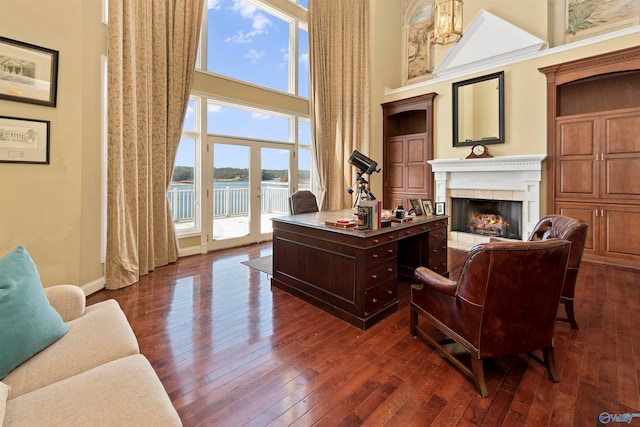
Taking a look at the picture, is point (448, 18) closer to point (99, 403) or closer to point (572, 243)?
point (572, 243)

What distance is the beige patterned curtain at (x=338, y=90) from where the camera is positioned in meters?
6.35

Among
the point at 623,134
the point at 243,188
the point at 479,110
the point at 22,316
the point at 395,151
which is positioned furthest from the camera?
the point at 395,151

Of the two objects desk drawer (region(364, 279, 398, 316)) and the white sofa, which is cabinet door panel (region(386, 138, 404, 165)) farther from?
the white sofa

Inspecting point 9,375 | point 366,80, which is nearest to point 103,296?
point 9,375

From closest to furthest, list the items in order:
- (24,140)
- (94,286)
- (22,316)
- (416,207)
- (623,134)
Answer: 1. (22,316)
2. (24,140)
3. (94,286)
4. (416,207)
5. (623,134)

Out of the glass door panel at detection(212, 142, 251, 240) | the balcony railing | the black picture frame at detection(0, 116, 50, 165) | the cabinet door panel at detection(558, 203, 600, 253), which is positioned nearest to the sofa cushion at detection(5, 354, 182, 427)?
the black picture frame at detection(0, 116, 50, 165)

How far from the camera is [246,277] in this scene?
12.7 feet

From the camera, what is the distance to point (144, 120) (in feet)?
12.6

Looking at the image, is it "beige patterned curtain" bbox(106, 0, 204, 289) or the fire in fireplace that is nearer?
"beige patterned curtain" bbox(106, 0, 204, 289)

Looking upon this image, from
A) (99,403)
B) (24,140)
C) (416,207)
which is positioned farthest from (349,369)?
(24,140)

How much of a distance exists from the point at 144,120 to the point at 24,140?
54.2 inches

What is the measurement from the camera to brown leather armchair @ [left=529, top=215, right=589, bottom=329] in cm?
229

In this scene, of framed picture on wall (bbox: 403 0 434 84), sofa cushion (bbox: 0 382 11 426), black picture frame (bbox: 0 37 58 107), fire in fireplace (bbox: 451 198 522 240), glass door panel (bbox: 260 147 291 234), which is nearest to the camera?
sofa cushion (bbox: 0 382 11 426)

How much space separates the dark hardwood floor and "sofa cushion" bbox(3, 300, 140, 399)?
0.50 meters
